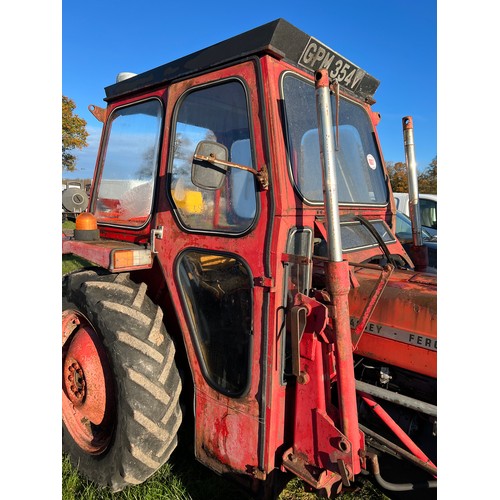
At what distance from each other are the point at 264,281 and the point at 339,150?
114cm

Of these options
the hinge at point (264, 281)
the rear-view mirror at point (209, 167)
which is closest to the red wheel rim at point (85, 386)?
the hinge at point (264, 281)

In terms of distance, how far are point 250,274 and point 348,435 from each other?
0.87 m

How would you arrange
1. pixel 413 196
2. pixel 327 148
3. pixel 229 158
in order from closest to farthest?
pixel 327 148, pixel 229 158, pixel 413 196

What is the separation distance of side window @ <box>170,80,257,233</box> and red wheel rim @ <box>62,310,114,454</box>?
3.35 ft

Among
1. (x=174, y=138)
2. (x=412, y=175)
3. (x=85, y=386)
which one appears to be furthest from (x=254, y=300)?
(x=412, y=175)

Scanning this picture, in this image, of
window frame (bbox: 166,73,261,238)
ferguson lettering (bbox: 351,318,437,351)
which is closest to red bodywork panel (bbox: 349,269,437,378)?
ferguson lettering (bbox: 351,318,437,351)

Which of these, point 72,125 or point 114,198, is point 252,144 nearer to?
point 114,198

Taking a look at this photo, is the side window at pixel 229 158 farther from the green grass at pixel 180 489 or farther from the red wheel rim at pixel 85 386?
the green grass at pixel 180 489

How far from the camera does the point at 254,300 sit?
204 cm

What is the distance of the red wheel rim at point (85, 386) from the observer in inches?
99.0

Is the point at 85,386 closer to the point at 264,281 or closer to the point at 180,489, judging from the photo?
the point at 180,489

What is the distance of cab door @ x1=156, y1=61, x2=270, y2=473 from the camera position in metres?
2.05

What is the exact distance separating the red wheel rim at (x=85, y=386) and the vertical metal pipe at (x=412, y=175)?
2.28m

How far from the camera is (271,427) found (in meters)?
2.03
